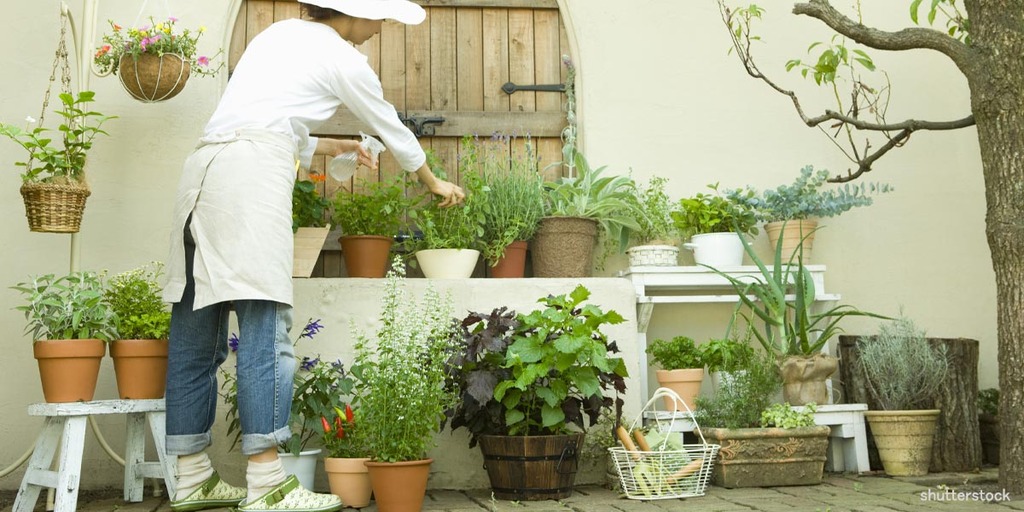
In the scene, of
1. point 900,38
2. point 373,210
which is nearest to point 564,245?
point 373,210

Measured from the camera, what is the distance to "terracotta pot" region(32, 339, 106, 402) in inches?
119

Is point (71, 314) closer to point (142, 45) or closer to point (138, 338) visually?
point (138, 338)

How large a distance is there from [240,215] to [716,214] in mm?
2159

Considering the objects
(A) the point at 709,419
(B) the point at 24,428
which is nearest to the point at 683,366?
(A) the point at 709,419

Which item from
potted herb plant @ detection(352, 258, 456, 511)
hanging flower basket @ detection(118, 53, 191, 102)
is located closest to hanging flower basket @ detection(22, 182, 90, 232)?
hanging flower basket @ detection(118, 53, 191, 102)

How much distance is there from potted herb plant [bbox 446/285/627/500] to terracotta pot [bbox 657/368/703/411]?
50cm

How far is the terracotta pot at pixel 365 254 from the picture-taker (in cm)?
378

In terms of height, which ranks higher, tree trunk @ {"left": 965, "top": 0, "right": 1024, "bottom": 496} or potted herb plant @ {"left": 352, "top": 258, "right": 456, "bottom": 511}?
tree trunk @ {"left": 965, "top": 0, "right": 1024, "bottom": 496}

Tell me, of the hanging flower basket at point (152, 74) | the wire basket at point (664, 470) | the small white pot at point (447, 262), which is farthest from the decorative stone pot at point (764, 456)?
the hanging flower basket at point (152, 74)

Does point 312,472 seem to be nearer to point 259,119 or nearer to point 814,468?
point 259,119

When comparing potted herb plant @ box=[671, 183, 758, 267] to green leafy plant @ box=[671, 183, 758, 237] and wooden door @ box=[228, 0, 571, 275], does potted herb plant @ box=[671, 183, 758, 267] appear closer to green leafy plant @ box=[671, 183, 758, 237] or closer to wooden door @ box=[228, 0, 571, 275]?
green leafy plant @ box=[671, 183, 758, 237]

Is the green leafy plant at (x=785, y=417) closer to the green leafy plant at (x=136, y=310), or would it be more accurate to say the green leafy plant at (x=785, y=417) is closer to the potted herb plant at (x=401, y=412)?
the potted herb plant at (x=401, y=412)

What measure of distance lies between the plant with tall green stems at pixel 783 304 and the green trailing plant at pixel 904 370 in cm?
14

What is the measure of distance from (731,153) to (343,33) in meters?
2.05
